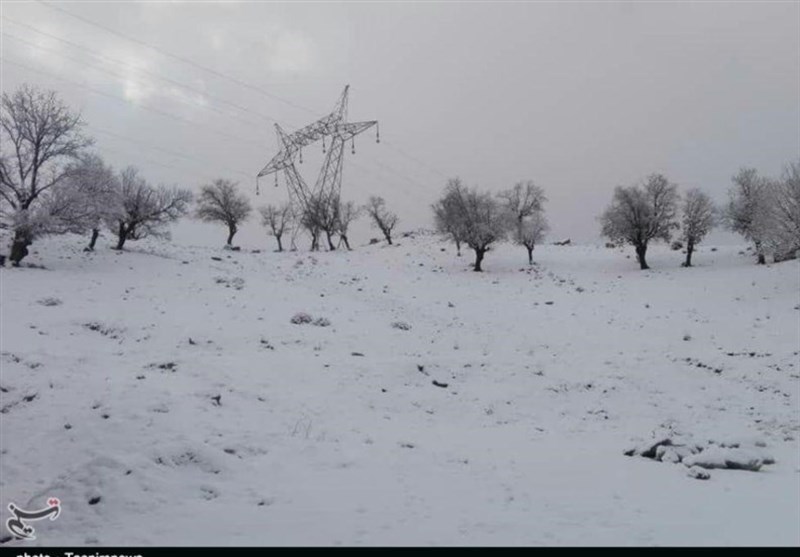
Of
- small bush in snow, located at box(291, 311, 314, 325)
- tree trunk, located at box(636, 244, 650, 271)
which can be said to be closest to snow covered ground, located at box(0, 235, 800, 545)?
small bush in snow, located at box(291, 311, 314, 325)

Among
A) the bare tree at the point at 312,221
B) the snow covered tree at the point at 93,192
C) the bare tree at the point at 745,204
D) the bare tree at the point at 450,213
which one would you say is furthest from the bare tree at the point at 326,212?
the bare tree at the point at 745,204

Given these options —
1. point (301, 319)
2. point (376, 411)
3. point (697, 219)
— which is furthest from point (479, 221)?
point (376, 411)

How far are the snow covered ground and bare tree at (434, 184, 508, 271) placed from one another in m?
17.1

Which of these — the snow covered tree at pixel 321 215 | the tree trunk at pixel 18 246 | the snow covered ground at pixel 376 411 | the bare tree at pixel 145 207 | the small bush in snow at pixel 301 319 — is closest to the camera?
the snow covered ground at pixel 376 411

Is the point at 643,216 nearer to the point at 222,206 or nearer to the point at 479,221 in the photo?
the point at 479,221

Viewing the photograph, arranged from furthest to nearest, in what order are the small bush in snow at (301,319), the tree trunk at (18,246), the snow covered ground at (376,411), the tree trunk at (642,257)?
the tree trunk at (642,257), the tree trunk at (18,246), the small bush in snow at (301,319), the snow covered ground at (376,411)

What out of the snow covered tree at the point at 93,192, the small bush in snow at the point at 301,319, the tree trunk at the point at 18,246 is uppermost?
the snow covered tree at the point at 93,192

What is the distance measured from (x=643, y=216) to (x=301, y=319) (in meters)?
41.7

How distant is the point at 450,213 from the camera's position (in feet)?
181

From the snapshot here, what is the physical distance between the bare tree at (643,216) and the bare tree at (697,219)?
4.17 ft

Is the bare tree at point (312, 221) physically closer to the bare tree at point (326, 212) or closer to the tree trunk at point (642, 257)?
the bare tree at point (326, 212)

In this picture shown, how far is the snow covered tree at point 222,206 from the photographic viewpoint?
70438mm
